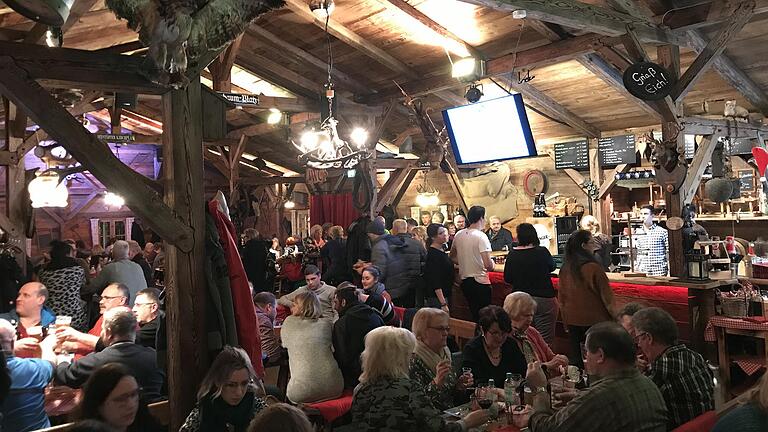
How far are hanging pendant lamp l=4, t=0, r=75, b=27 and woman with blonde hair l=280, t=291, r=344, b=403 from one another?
2.52 m

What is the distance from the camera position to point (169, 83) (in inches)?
105

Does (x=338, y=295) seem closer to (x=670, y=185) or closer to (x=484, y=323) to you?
(x=484, y=323)

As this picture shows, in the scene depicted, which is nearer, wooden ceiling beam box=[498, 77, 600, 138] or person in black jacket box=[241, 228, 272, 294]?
wooden ceiling beam box=[498, 77, 600, 138]

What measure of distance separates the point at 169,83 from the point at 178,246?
81cm

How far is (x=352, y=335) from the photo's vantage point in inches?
149

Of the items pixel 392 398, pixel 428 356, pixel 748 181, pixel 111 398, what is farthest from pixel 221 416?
pixel 748 181

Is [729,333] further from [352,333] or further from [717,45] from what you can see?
[352,333]

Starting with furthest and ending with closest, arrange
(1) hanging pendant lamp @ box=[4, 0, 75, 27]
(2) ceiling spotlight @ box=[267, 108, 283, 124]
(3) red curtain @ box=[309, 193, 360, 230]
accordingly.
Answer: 1. (3) red curtain @ box=[309, 193, 360, 230]
2. (2) ceiling spotlight @ box=[267, 108, 283, 124]
3. (1) hanging pendant lamp @ box=[4, 0, 75, 27]

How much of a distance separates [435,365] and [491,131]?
11.9ft

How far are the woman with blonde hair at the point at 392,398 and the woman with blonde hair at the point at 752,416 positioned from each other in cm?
95

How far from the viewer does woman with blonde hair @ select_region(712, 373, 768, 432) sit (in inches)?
77.5

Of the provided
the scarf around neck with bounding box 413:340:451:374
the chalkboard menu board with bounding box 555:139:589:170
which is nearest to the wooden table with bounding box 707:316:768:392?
the scarf around neck with bounding box 413:340:451:374

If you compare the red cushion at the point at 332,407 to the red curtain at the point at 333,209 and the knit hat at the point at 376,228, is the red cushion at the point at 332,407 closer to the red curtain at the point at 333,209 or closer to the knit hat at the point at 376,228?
the knit hat at the point at 376,228

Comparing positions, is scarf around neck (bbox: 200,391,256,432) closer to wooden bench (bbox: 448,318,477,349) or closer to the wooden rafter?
the wooden rafter
